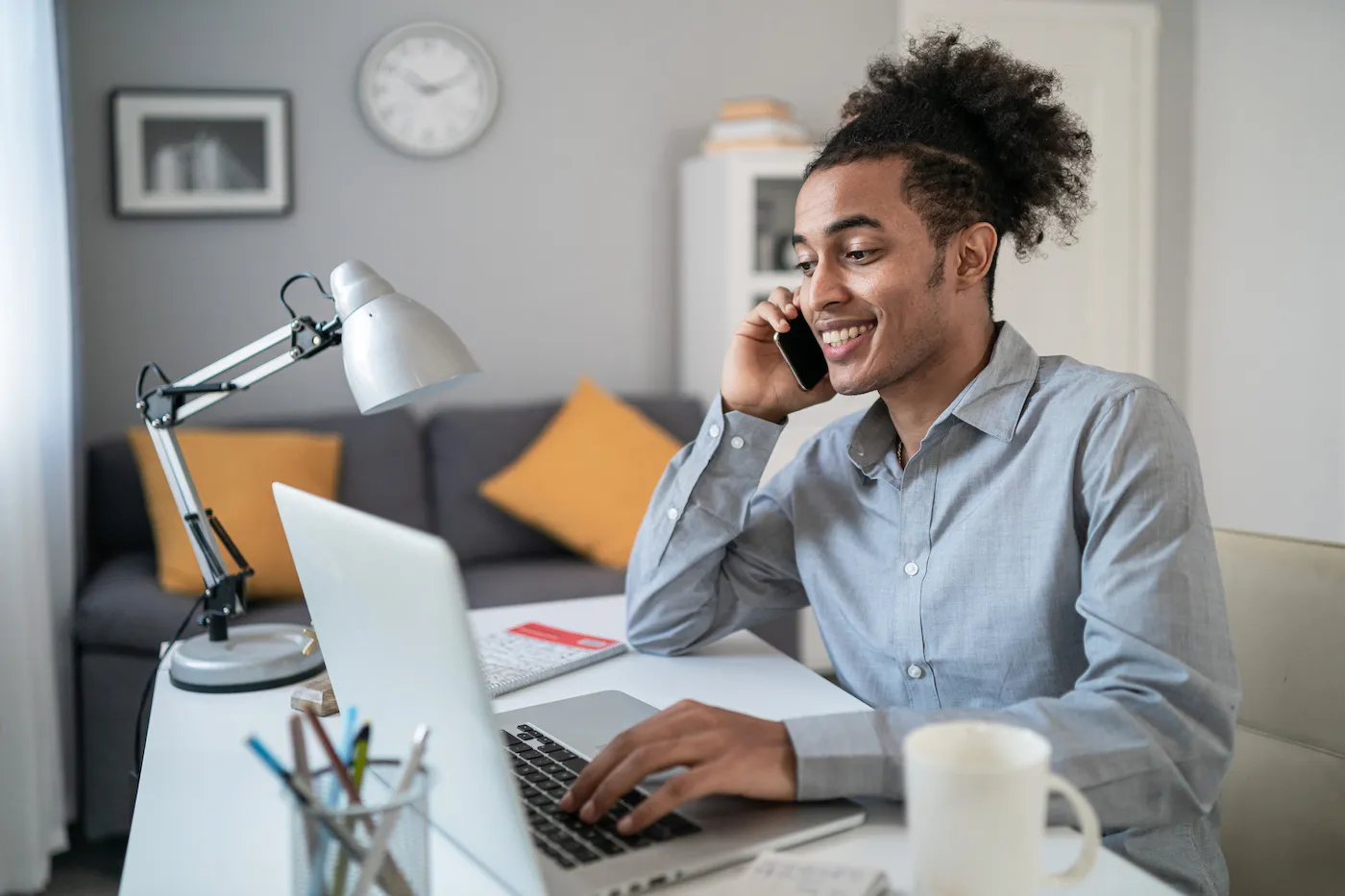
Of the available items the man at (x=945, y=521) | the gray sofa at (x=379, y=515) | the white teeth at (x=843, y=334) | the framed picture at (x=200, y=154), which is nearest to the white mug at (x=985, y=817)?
the man at (x=945, y=521)

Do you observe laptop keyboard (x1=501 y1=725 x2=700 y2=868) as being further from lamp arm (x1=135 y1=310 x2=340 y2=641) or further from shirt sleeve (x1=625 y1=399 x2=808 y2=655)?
lamp arm (x1=135 y1=310 x2=340 y2=641)

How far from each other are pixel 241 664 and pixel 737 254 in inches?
96.1

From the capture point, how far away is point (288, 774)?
2.29 ft

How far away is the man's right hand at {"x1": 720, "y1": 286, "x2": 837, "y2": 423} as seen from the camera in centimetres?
156

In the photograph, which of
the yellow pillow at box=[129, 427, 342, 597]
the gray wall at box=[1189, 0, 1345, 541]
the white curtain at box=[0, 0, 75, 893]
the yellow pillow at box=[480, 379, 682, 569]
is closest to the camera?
the white curtain at box=[0, 0, 75, 893]

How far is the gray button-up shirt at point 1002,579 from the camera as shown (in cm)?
100

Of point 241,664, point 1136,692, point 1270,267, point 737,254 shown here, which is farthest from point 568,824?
point 1270,267

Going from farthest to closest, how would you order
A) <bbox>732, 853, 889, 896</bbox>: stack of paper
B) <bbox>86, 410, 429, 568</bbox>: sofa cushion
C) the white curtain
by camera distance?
<bbox>86, 410, 429, 568</bbox>: sofa cushion
the white curtain
<bbox>732, 853, 889, 896</bbox>: stack of paper

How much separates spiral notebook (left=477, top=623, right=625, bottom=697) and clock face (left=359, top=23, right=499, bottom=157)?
2.36 meters

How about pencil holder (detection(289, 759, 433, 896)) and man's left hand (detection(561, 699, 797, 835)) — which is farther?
man's left hand (detection(561, 699, 797, 835))

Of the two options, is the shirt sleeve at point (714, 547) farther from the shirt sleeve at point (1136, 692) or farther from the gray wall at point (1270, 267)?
the gray wall at point (1270, 267)

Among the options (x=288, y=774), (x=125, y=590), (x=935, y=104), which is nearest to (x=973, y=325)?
(x=935, y=104)

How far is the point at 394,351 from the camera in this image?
120 cm

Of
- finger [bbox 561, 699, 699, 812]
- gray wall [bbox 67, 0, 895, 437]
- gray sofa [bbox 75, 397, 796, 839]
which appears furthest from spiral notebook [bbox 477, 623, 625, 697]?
gray wall [bbox 67, 0, 895, 437]
